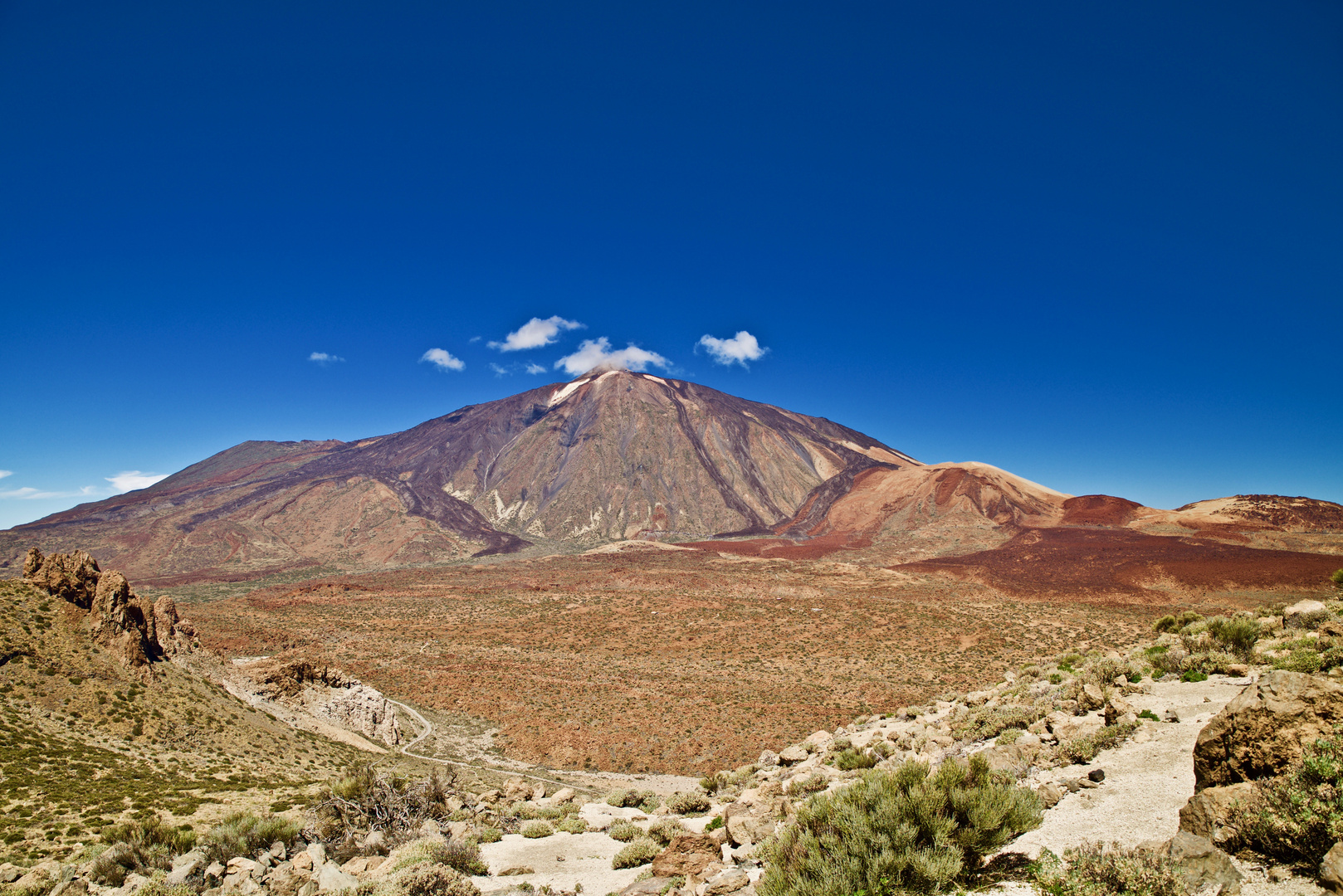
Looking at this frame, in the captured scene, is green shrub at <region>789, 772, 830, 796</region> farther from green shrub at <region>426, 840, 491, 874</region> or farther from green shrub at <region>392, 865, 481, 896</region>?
green shrub at <region>392, 865, 481, 896</region>

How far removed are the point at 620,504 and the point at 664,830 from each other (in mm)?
96900

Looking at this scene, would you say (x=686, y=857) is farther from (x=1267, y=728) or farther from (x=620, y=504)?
(x=620, y=504)

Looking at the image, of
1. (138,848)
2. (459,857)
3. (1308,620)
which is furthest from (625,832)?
(1308,620)

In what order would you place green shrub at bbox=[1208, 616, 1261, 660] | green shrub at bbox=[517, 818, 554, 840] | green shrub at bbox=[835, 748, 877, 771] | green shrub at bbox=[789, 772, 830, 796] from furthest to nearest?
green shrub at bbox=[1208, 616, 1261, 660] < green shrub at bbox=[835, 748, 877, 771] < green shrub at bbox=[517, 818, 554, 840] < green shrub at bbox=[789, 772, 830, 796]

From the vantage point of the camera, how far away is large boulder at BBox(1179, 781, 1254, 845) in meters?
3.81

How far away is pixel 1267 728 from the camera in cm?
412

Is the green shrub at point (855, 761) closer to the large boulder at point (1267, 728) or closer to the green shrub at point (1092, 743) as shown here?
the green shrub at point (1092, 743)

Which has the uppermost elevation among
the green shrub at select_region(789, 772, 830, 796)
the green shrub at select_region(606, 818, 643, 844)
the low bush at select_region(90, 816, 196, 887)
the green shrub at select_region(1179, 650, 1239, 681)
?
the green shrub at select_region(1179, 650, 1239, 681)

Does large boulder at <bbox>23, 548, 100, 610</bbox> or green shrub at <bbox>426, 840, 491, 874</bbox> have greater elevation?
large boulder at <bbox>23, 548, 100, 610</bbox>

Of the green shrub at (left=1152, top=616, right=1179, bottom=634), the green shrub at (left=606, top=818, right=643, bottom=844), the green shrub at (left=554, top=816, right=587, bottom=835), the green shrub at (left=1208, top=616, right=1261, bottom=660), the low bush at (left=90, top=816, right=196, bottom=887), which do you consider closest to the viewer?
the low bush at (left=90, top=816, right=196, bottom=887)

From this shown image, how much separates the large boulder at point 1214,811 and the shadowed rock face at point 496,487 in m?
82.6

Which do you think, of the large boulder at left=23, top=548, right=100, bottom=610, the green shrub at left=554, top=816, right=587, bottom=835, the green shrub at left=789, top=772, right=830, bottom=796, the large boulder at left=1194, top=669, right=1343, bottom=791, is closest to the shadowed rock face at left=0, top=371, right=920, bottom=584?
the large boulder at left=23, top=548, right=100, bottom=610

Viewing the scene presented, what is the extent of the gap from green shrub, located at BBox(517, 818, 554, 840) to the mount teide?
49.9 metres

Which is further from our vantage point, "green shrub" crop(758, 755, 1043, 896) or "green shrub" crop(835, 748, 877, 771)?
"green shrub" crop(835, 748, 877, 771)
